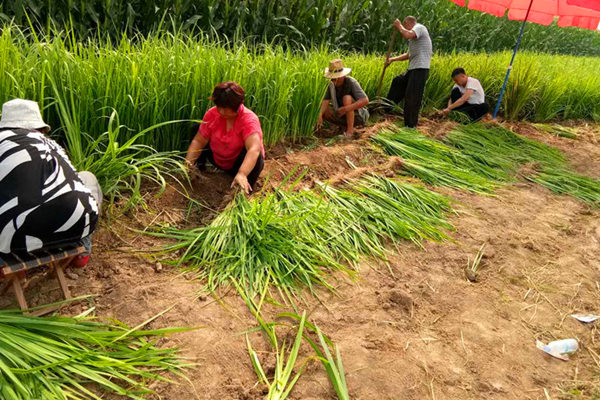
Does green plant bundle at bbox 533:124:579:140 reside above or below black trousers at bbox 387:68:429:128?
below

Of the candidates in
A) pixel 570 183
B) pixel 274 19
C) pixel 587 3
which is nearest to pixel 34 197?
pixel 570 183

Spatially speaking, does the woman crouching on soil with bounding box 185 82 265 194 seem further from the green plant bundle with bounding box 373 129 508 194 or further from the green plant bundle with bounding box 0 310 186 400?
the green plant bundle with bounding box 373 129 508 194

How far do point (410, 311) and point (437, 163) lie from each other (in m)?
1.98

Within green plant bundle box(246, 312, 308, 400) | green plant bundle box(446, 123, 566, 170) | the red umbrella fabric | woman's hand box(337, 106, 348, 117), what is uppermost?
the red umbrella fabric

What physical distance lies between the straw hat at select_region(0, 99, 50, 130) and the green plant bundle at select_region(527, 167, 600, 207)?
393 centimetres

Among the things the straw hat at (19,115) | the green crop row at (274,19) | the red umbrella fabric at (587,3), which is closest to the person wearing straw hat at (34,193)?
the straw hat at (19,115)

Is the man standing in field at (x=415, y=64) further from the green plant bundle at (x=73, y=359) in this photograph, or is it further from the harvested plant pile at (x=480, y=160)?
the green plant bundle at (x=73, y=359)

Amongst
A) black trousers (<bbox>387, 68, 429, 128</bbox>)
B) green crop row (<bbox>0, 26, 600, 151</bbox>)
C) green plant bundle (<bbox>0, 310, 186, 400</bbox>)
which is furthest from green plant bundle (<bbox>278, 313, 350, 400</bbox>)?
black trousers (<bbox>387, 68, 429, 128</bbox>)

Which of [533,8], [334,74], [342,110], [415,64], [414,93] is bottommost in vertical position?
[342,110]

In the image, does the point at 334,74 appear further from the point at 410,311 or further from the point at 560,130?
the point at 560,130

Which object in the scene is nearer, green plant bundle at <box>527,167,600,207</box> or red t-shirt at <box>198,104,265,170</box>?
red t-shirt at <box>198,104,265,170</box>

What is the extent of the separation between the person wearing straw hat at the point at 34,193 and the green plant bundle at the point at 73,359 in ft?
1.00

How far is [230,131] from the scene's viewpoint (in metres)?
2.80

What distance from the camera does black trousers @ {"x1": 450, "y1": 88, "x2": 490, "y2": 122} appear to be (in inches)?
211
